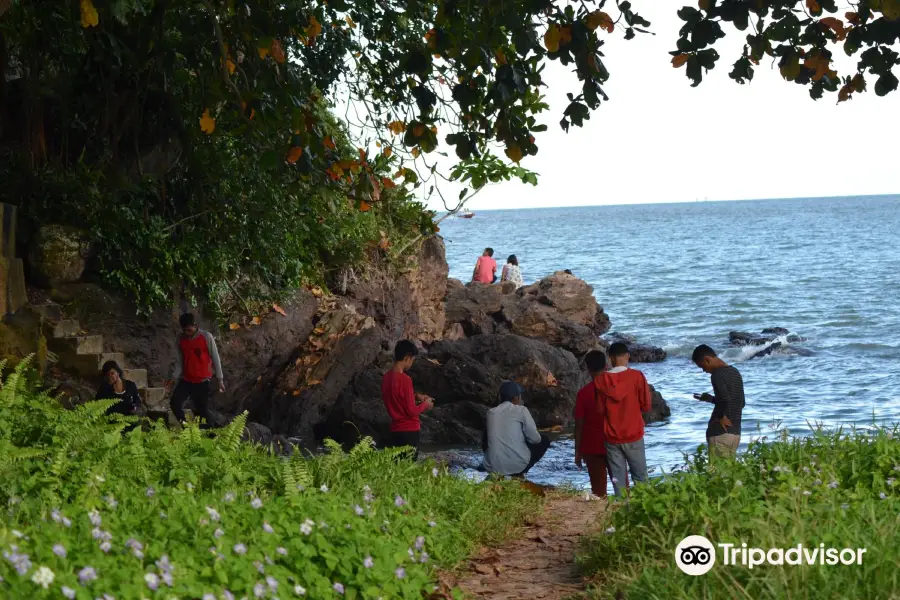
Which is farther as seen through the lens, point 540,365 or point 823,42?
point 540,365

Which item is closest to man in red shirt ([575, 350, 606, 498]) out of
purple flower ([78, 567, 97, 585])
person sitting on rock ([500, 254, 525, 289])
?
purple flower ([78, 567, 97, 585])

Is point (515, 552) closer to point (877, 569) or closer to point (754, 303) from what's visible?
point (877, 569)

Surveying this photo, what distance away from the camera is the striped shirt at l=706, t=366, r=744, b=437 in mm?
9438

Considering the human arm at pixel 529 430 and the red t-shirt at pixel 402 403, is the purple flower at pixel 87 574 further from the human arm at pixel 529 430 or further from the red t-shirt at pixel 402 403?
the human arm at pixel 529 430

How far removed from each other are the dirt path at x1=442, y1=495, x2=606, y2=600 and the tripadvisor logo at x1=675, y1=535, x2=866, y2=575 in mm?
866

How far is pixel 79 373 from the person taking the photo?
1249cm

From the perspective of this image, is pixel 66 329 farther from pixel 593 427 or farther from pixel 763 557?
pixel 763 557

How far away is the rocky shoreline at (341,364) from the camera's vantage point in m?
13.9

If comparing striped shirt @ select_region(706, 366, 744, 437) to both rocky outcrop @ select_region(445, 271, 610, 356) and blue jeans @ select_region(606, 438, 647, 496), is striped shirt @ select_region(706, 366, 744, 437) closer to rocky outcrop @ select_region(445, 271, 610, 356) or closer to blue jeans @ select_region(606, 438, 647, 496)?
blue jeans @ select_region(606, 438, 647, 496)

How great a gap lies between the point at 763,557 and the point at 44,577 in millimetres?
3224

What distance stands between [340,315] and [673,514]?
11652 mm

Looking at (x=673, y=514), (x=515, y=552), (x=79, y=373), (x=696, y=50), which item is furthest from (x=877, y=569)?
(x=79, y=373)

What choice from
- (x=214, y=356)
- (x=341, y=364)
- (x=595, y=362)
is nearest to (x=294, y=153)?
(x=595, y=362)

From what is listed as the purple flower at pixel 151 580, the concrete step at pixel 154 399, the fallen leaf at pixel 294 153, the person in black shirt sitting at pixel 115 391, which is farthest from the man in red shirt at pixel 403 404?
the purple flower at pixel 151 580
